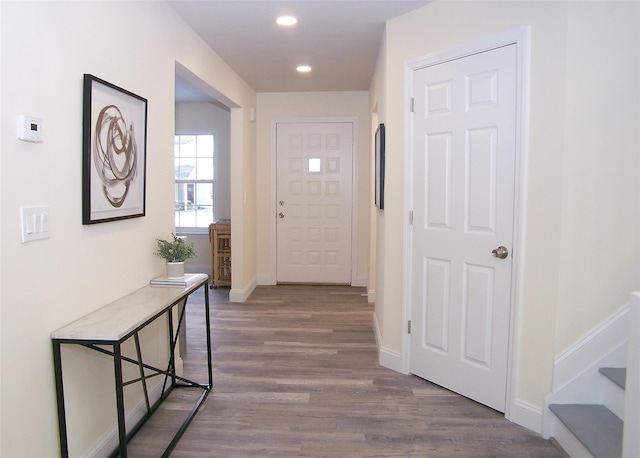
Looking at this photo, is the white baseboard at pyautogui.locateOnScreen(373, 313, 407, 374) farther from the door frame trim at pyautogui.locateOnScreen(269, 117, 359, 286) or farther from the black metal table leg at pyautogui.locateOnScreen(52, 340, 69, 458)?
the door frame trim at pyautogui.locateOnScreen(269, 117, 359, 286)

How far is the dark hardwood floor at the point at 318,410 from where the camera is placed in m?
2.33

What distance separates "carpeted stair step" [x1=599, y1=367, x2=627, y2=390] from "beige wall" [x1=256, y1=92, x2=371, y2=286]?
3732mm

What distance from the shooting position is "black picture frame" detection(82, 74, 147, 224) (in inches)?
79.0

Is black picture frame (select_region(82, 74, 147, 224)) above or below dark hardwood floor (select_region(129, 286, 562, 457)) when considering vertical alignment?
above

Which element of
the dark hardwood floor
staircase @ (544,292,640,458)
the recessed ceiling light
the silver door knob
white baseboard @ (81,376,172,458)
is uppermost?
the recessed ceiling light

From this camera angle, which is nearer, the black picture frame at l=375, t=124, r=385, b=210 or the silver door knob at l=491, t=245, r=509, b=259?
the silver door knob at l=491, t=245, r=509, b=259

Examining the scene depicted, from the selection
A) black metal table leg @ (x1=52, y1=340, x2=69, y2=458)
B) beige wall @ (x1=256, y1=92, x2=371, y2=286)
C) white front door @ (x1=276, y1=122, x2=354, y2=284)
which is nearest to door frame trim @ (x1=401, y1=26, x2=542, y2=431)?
black metal table leg @ (x1=52, y1=340, x2=69, y2=458)

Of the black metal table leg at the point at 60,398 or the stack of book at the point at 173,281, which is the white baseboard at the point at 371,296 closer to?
the stack of book at the point at 173,281

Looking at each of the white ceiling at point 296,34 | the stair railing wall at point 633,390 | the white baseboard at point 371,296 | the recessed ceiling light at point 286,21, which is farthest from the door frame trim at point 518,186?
the white baseboard at point 371,296

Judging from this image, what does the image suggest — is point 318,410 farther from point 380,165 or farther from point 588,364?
point 380,165

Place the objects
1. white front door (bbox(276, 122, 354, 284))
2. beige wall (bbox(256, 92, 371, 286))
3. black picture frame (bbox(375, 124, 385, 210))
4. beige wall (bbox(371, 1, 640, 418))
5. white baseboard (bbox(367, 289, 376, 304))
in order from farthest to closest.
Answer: white front door (bbox(276, 122, 354, 284))
beige wall (bbox(256, 92, 371, 286))
white baseboard (bbox(367, 289, 376, 304))
black picture frame (bbox(375, 124, 385, 210))
beige wall (bbox(371, 1, 640, 418))

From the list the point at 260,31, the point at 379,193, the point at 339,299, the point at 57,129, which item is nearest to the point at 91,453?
the point at 57,129

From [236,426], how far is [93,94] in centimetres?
181

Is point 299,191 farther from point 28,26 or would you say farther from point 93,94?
point 28,26
